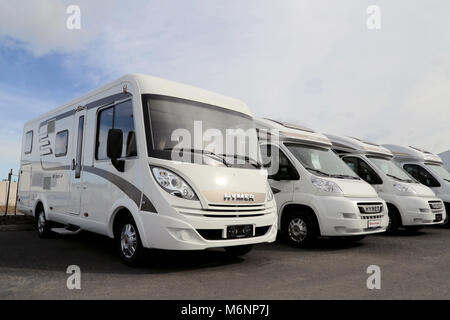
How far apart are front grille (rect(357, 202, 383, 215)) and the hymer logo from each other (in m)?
2.48

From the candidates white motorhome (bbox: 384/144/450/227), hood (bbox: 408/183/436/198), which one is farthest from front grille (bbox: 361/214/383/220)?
white motorhome (bbox: 384/144/450/227)

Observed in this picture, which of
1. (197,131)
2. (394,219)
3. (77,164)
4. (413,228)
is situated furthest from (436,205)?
(77,164)

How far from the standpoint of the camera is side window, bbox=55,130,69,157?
283 inches

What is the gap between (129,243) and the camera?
515cm

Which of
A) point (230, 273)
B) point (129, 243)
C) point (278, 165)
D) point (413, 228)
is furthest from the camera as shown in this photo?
point (413, 228)

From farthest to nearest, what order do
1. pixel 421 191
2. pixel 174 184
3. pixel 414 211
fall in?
1. pixel 421 191
2. pixel 414 211
3. pixel 174 184

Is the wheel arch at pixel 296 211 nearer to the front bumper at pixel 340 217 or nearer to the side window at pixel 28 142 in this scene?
the front bumper at pixel 340 217

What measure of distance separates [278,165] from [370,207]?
1842mm

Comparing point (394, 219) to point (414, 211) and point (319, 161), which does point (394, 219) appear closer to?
point (414, 211)

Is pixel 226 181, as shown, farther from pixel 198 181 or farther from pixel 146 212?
pixel 146 212

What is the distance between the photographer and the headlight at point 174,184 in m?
4.71

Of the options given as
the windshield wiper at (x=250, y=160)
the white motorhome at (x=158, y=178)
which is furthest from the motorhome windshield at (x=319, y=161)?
the windshield wiper at (x=250, y=160)
